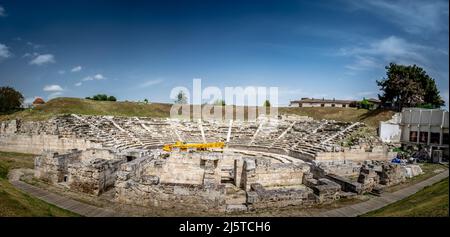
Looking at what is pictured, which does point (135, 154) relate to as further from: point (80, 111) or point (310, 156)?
point (80, 111)

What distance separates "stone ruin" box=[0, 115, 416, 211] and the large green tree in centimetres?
1237

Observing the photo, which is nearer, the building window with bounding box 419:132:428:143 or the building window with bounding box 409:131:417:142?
the building window with bounding box 419:132:428:143

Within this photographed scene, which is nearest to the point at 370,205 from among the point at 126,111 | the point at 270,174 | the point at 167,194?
the point at 270,174

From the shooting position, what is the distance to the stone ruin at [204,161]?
1145 cm

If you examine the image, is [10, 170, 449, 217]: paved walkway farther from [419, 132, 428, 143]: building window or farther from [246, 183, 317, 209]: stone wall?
[419, 132, 428, 143]: building window

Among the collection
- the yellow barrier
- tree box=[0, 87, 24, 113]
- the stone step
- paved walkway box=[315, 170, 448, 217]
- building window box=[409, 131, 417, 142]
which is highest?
tree box=[0, 87, 24, 113]

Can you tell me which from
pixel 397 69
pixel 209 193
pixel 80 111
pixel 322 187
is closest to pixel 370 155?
pixel 322 187

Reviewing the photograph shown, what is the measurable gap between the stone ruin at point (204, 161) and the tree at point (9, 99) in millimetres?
19385

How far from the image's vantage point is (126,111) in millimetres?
42594

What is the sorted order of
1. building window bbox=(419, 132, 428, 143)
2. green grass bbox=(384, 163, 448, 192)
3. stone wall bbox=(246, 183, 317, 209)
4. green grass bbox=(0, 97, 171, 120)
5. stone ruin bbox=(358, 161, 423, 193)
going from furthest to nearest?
green grass bbox=(0, 97, 171, 120)
building window bbox=(419, 132, 428, 143)
green grass bbox=(384, 163, 448, 192)
stone ruin bbox=(358, 161, 423, 193)
stone wall bbox=(246, 183, 317, 209)

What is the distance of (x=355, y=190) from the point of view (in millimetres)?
13445

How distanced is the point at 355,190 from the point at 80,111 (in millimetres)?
36443

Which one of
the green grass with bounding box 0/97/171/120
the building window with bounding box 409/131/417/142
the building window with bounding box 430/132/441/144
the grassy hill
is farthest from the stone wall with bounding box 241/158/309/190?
the green grass with bounding box 0/97/171/120

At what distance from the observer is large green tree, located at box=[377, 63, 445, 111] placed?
122 ft
